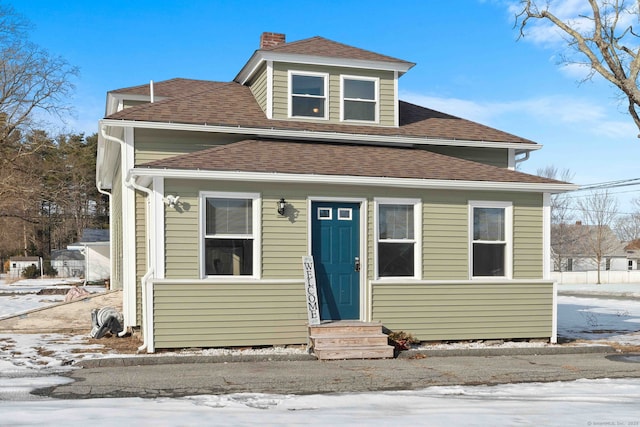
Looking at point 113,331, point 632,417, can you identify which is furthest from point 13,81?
point 632,417

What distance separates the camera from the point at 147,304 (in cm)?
1040

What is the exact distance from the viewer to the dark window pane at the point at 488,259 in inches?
483

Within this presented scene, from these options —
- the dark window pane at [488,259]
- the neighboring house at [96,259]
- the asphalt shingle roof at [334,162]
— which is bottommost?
the neighboring house at [96,259]

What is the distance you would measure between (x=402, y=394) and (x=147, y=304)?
4.53m

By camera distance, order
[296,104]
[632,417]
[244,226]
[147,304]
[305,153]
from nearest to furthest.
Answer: [632,417], [147,304], [244,226], [305,153], [296,104]

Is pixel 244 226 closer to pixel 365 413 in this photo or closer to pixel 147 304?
pixel 147 304

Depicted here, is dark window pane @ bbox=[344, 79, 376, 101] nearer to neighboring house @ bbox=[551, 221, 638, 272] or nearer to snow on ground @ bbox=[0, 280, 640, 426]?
snow on ground @ bbox=[0, 280, 640, 426]

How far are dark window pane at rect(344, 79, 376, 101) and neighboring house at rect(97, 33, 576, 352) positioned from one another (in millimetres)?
23

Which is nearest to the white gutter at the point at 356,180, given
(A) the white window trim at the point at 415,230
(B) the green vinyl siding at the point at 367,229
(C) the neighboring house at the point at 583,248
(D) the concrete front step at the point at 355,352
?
(B) the green vinyl siding at the point at 367,229

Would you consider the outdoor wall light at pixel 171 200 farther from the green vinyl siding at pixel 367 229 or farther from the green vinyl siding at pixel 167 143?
the green vinyl siding at pixel 167 143

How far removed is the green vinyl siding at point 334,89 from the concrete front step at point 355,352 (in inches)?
194

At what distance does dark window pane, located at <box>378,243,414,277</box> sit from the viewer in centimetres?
1175

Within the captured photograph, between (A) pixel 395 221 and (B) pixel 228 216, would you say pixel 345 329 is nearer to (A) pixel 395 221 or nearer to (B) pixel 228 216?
(A) pixel 395 221

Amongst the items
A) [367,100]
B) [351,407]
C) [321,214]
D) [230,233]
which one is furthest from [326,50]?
[351,407]
